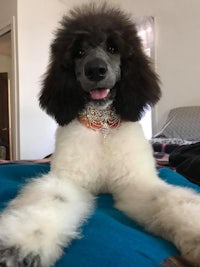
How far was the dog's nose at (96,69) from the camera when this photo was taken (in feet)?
3.40

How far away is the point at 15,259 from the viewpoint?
0.63 meters

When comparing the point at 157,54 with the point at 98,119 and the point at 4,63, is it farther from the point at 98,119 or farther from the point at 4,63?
the point at 4,63

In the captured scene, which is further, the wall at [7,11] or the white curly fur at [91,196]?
the wall at [7,11]

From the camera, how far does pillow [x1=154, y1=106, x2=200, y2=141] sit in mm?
2958

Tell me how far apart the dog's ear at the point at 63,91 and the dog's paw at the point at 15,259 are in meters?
0.58

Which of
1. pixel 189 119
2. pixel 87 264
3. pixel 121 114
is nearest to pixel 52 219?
pixel 87 264

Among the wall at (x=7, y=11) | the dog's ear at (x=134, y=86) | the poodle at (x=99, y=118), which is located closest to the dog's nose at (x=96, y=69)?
the poodle at (x=99, y=118)

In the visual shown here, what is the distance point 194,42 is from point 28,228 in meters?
3.24

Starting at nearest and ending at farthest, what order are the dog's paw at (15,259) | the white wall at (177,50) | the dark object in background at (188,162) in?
the dog's paw at (15,259)
the dark object in background at (188,162)
the white wall at (177,50)

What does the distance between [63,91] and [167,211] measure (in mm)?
549

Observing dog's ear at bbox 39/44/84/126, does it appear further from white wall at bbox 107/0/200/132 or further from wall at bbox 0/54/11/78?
wall at bbox 0/54/11/78

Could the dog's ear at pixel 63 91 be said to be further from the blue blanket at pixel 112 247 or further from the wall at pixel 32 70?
the wall at pixel 32 70

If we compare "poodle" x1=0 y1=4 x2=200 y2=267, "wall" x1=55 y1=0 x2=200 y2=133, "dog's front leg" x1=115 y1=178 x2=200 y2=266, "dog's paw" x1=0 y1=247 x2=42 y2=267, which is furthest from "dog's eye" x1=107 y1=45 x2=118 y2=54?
"wall" x1=55 y1=0 x2=200 y2=133

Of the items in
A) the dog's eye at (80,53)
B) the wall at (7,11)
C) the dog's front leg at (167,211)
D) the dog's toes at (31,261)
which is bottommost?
the dog's toes at (31,261)
